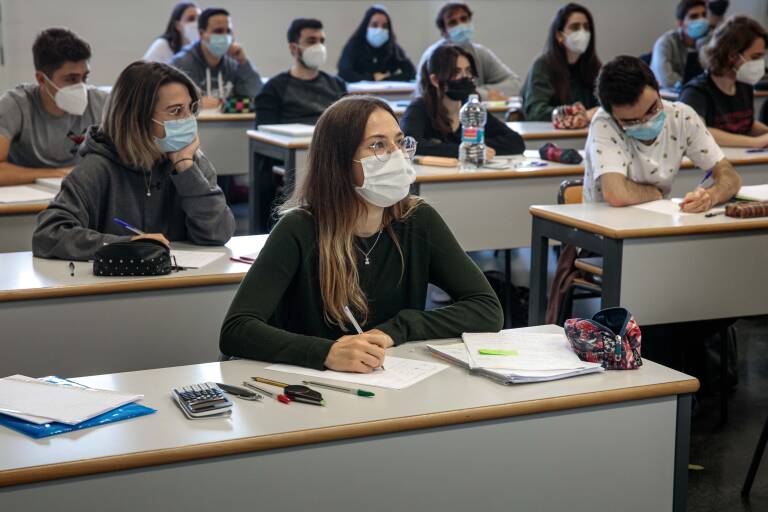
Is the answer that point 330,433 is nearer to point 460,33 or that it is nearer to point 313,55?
point 313,55

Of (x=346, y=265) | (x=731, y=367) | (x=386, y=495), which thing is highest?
(x=346, y=265)

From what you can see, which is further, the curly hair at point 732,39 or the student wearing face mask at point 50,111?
Answer: the curly hair at point 732,39

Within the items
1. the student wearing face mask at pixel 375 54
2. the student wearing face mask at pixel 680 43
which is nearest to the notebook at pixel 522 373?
the student wearing face mask at pixel 375 54

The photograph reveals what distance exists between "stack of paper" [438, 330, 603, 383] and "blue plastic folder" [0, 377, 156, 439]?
0.59 metres

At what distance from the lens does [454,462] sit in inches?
63.8

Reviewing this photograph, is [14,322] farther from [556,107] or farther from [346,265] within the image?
[556,107]

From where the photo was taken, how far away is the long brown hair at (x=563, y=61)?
5.82 metres

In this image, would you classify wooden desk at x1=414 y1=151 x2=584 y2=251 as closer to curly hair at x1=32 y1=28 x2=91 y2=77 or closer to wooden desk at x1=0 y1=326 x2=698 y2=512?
curly hair at x1=32 y1=28 x2=91 y2=77

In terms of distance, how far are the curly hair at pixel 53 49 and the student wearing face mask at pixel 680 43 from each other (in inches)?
229

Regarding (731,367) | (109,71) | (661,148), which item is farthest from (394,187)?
(109,71)

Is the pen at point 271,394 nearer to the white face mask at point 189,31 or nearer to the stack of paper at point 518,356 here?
the stack of paper at point 518,356

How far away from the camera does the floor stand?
106 inches

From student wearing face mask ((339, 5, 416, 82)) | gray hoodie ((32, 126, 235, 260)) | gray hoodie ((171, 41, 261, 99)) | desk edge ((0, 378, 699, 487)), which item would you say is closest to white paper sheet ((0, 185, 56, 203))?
gray hoodie ((32, 126, 235, 260))

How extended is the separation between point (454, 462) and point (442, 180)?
2422 millimetres
